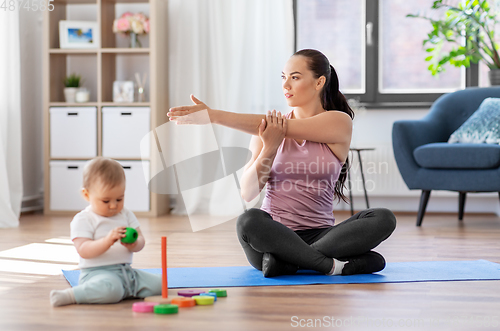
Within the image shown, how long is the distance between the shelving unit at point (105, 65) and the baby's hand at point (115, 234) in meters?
2.25

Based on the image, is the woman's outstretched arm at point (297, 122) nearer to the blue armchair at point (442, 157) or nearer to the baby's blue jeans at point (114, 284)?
the baby's blue jeans at point (114, 284)

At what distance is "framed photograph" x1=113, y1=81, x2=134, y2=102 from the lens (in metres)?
3.89

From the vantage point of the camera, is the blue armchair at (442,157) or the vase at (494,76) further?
the vase at (494,76)

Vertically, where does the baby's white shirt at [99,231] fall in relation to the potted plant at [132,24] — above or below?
below

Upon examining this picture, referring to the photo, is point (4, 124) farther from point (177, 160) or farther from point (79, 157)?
point (177, 160)

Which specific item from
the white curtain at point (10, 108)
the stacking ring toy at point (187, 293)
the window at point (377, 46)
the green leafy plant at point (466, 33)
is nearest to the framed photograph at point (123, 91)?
the white curtain at point (10, 108)

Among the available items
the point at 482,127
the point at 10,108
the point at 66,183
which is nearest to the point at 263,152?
the point at 482,127

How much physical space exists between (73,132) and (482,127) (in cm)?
251

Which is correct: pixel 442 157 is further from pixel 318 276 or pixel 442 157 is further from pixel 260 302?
pixel 260 302

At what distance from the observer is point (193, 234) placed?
2.97m

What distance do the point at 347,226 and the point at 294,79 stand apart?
489 mm

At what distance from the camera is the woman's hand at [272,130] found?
175 cm

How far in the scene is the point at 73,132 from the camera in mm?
3846

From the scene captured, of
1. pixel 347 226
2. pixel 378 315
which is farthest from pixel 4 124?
pixel 378 315
